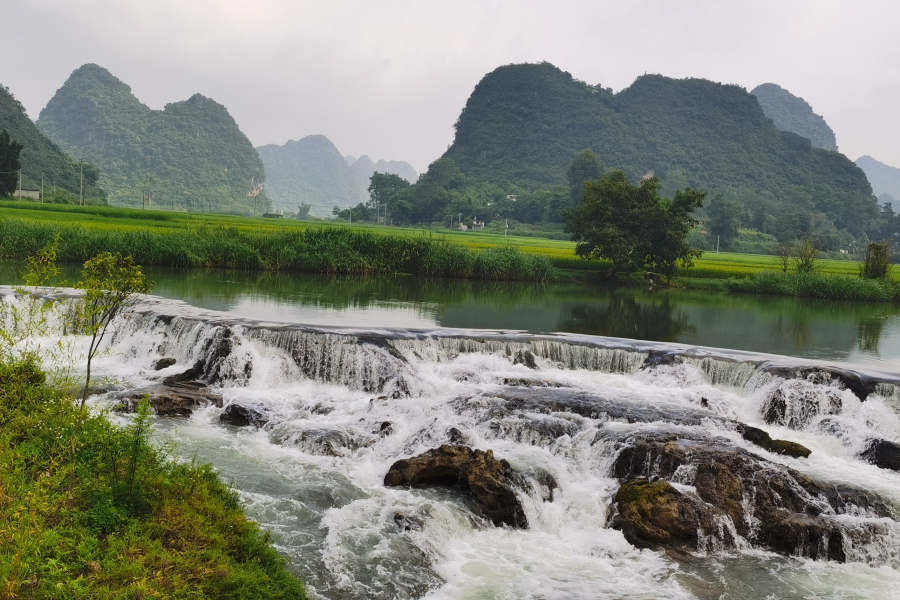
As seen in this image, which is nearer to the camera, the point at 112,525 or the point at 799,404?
the point at 112,525

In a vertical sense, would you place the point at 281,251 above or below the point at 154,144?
below

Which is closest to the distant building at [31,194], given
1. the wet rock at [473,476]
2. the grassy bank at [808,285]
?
the grassy bank at [808,285]

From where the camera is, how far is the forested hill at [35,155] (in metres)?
58.2

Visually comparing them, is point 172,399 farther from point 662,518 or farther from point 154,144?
point 154,144

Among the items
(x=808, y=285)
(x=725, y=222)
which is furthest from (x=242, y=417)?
(x=725, y=222)

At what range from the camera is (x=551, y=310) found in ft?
65.6

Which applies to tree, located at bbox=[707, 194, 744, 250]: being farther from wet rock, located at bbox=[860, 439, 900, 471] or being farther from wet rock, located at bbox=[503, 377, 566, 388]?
wet rock, located at bbox=[860, 439, 900, 471]

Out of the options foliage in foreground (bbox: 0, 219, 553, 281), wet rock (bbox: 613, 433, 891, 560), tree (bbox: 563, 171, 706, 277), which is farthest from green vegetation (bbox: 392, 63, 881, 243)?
wet rock (bbox: 613, 433, 891, 560)

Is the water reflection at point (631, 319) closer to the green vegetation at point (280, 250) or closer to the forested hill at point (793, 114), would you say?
the green vegetation at point (280, 250)

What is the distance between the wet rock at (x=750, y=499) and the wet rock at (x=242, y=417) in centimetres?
467

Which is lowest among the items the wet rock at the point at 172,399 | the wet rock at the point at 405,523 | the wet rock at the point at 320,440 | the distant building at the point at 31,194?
the wet rock at the point at 405,523

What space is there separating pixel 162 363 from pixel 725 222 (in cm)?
5691

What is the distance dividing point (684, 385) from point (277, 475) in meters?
7.42

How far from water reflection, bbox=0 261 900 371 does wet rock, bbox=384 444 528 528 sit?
22.3 ft
